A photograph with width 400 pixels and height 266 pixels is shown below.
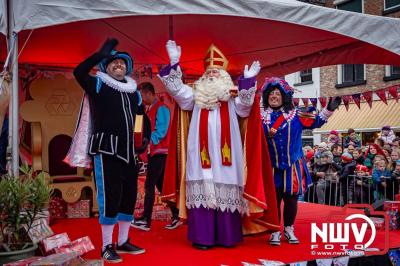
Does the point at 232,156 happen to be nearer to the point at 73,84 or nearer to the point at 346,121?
the point at 73,84

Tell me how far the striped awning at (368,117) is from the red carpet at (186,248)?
10333 millimetres

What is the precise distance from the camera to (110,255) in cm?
372

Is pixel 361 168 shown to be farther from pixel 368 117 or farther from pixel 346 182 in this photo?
pixel 368 117

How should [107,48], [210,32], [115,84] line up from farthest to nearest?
[210,32]
[115,84]
[107,48]

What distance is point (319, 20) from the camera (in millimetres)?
4395

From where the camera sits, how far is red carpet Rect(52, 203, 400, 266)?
3.80 meters

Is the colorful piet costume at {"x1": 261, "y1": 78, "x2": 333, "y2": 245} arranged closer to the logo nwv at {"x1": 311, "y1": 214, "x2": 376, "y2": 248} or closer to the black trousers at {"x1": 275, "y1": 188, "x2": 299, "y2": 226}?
the black trousers at {"x1": 275, "y1": 188, "x2": 299, "y2": 226}

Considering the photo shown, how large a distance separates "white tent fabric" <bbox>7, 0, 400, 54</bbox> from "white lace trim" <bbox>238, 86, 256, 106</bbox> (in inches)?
26.5

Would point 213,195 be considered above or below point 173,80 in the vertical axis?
below

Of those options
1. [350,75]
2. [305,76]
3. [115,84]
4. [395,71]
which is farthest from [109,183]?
[305,76]

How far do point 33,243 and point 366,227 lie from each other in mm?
3376

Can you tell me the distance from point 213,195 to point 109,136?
3.61 feet

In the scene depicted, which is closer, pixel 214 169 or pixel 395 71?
pixel 214 169

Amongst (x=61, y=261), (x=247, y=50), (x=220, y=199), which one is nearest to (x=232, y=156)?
(x=220, y=199)
